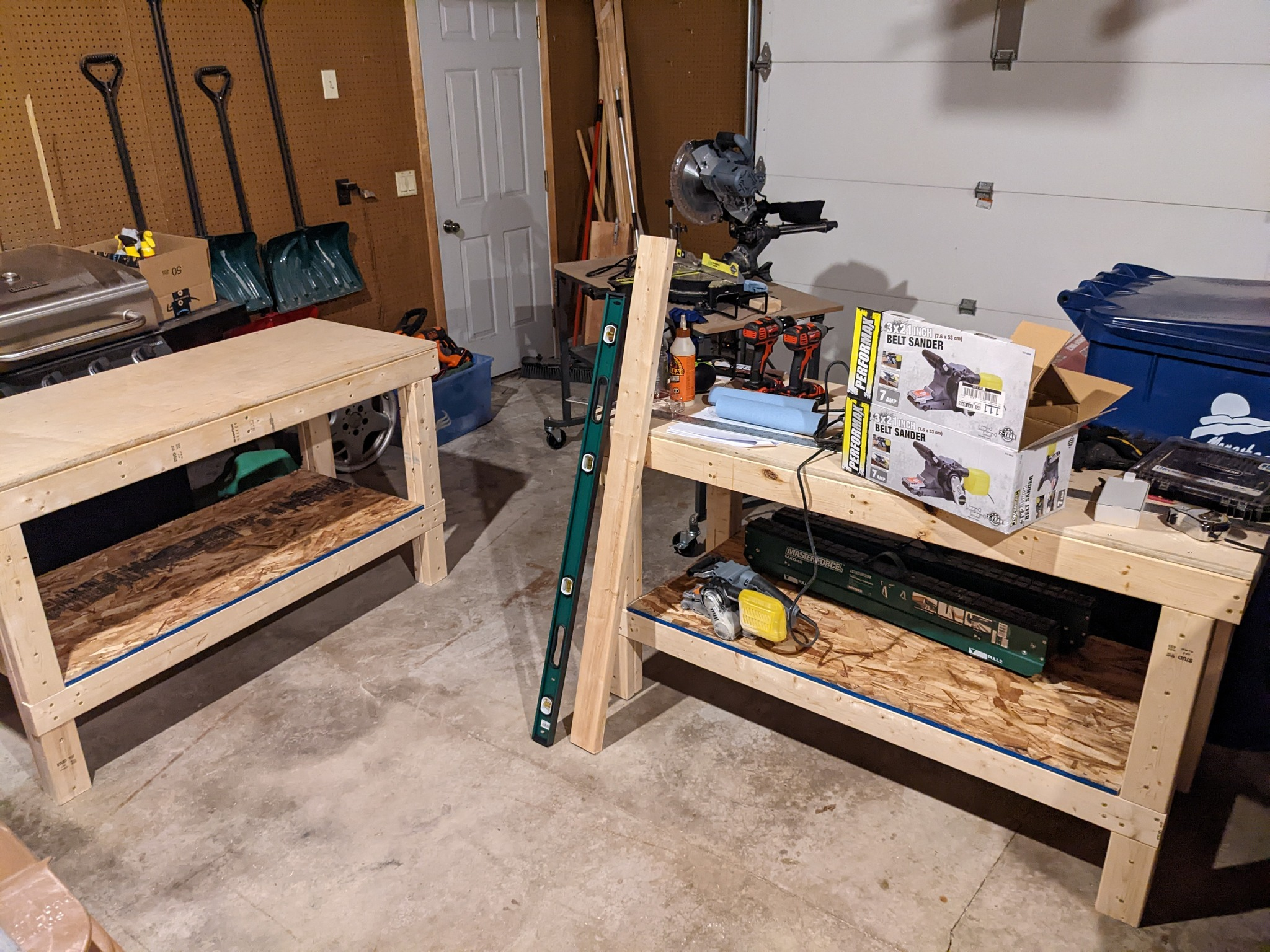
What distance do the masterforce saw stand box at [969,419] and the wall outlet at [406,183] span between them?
11.9ft

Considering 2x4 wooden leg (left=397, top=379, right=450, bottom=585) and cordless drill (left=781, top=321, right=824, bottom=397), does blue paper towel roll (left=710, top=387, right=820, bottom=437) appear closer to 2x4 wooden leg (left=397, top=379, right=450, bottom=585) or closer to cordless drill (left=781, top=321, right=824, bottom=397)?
cordless drill (left=781, top=321, right=824, bottom=397)

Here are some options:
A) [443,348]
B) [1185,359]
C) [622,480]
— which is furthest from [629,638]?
[443,348]

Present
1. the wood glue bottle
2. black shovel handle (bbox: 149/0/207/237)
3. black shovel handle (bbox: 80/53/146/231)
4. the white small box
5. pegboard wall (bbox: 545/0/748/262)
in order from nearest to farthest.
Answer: the white small box, the wood glue bottle, black shovel handle (bbox: 80/53/146/231), black shovel handle (bbox: 149/0/207/237), pegboard wall (bbox: 545/0/748/262)

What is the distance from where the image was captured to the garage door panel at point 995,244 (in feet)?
12.6

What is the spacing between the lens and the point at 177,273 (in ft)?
11.9

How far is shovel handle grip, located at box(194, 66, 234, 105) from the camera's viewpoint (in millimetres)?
3961

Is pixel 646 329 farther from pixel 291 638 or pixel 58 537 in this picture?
pixel 58 537

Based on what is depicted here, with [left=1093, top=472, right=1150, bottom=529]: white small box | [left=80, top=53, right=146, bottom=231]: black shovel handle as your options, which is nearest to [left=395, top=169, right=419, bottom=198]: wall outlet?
[left=80, top=53, right=146, bottom=231]: black shovel handle

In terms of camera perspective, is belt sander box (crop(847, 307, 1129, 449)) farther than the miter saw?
No

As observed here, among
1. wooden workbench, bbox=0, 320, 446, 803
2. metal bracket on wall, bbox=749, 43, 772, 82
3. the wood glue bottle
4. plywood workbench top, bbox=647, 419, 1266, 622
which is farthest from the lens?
metal bracket on wall, bbox=749, 43, 772, 82

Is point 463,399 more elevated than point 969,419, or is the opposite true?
Answer: point 969,419

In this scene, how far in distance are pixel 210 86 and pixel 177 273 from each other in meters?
1.01

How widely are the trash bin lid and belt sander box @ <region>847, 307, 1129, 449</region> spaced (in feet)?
2.25

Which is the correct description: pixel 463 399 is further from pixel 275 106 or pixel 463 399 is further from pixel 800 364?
pixel 800 364
